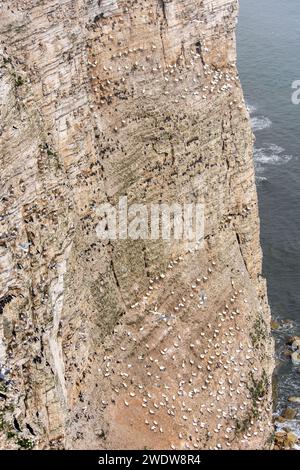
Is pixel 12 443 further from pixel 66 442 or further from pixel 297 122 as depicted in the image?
pixel 297 122

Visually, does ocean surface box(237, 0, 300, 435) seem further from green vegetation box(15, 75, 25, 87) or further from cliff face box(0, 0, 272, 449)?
green vegetation box(15, 75, 25, 87)

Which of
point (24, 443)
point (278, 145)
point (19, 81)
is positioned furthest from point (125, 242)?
point (278, 145)

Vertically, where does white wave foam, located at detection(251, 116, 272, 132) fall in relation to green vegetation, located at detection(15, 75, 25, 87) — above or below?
above

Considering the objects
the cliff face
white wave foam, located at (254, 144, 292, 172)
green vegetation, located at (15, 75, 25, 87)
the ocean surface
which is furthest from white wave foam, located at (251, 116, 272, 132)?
green vegetation, located at (15, 75, 25, 87)

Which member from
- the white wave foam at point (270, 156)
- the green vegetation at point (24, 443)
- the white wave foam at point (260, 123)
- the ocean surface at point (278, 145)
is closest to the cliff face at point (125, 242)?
the green vegetation at point (24, 443)

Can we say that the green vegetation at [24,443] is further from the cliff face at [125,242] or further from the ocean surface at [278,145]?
the ocean surface at [278,145]

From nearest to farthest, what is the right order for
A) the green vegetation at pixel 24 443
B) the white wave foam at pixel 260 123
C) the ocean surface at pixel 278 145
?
the green vegetation at pixel 24 443 < the ocean surface at pixel 278 145 < the white wave foam at pixel 260 123
